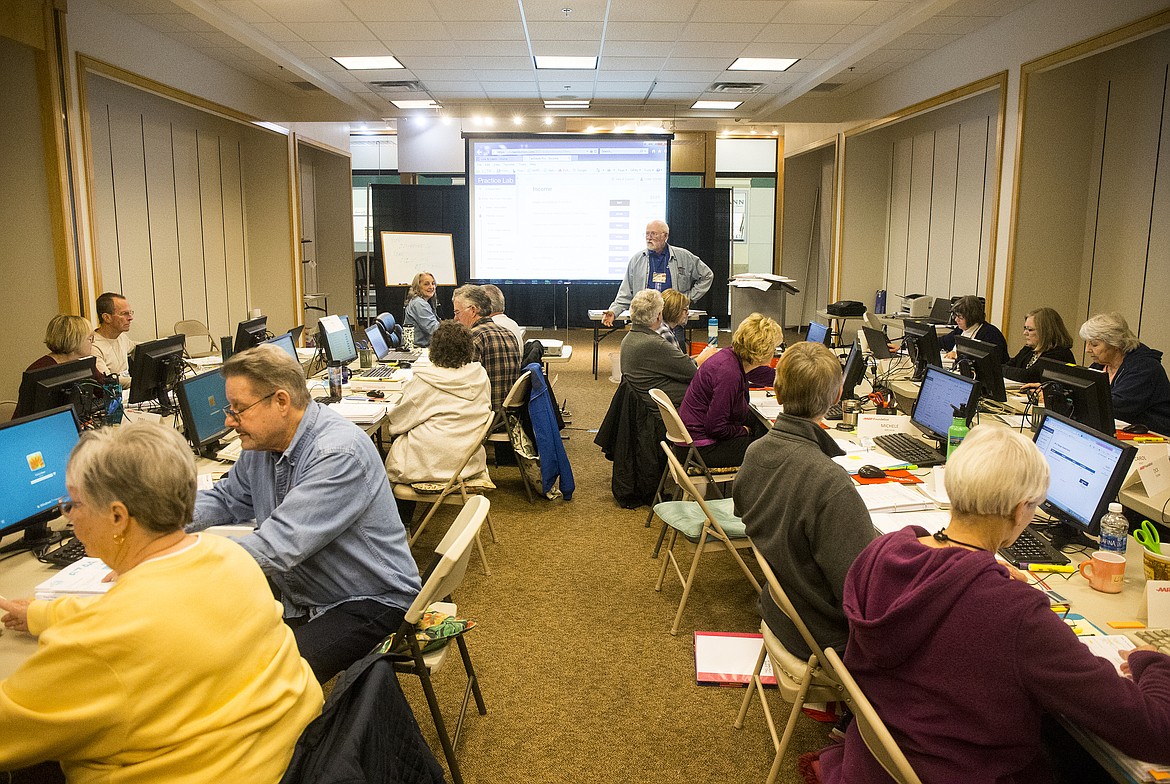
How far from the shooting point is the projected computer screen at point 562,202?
996 centimetres

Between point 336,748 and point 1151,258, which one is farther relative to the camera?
point 1151,258

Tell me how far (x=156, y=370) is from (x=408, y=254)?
6.90 meters

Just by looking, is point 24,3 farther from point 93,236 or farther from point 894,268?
point 894,268

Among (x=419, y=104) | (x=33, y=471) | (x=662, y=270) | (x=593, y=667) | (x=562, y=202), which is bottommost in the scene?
(x=593, y=667)

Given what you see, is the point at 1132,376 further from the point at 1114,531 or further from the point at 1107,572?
the point at 1107,572

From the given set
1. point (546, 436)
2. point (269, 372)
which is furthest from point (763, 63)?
point (269, 372)

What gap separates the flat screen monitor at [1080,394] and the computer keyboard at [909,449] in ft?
1.65

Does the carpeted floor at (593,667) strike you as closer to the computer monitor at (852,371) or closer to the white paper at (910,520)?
the white paper at (910,520)

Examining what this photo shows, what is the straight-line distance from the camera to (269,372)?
7.70ft

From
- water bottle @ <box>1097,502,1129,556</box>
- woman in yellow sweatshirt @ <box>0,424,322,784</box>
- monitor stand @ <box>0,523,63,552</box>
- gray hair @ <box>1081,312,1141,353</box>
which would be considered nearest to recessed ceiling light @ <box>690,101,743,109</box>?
gray hair @ <box>1081,312,1141,353</box>

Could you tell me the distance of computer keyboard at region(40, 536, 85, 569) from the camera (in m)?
2.41

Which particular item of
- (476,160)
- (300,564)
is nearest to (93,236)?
(476,160)

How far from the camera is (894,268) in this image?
11078 millimetres

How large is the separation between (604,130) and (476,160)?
9.18 feet
